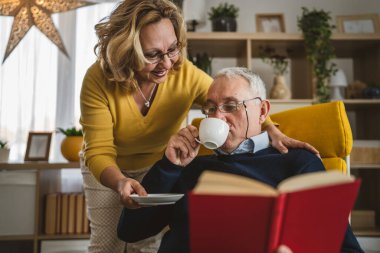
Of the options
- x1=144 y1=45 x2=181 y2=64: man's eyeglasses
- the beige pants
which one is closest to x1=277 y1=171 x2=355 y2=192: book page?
x1=144 y1=45 x2=181 y2=64: man's eyeglasses

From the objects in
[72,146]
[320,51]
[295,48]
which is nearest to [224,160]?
[72,146]

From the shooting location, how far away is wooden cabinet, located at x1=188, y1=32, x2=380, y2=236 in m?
2.99

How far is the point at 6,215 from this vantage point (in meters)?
2.74

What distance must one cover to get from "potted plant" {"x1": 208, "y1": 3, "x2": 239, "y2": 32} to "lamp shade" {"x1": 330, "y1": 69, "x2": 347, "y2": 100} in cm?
85

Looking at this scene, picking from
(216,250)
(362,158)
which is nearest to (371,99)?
(362,158)

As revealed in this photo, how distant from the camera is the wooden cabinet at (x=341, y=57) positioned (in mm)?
2992

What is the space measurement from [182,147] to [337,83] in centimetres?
228

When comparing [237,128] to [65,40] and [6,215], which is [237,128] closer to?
[6,215]

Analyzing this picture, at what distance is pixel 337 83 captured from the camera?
10.2 ft

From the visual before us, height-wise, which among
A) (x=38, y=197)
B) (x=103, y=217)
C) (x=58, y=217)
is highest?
(x=103, y=217)

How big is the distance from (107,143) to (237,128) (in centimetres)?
49

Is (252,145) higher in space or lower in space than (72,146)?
higher

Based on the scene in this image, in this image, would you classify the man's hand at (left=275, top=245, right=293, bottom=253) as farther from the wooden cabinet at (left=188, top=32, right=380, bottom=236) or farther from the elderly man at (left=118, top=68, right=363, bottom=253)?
the wooden cabinet at (left=188, top=32, right=380, bottom=236)

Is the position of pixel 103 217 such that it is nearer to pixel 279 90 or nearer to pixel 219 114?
pixel 219 114
